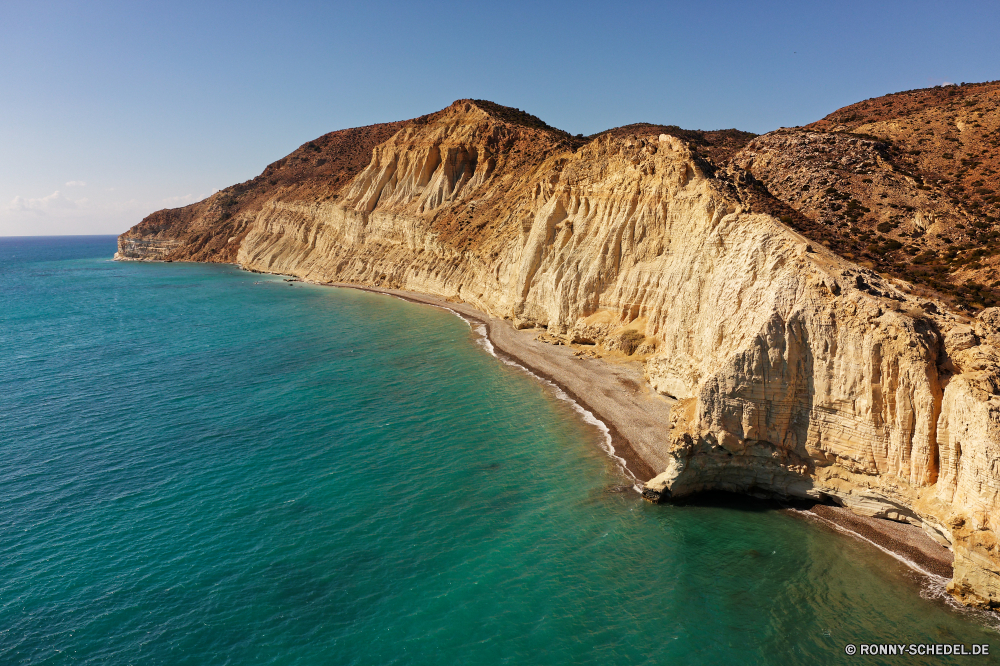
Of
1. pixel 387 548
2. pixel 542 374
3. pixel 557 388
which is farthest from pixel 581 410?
pixel 387 548

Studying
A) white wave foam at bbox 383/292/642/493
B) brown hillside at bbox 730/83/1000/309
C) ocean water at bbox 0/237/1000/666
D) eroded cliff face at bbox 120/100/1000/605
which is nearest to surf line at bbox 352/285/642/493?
white wave foam at bbox 383/292/642/493

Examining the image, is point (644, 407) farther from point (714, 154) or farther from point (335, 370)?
point (714, 154)

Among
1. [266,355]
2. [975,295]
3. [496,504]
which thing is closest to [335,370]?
[266,355]

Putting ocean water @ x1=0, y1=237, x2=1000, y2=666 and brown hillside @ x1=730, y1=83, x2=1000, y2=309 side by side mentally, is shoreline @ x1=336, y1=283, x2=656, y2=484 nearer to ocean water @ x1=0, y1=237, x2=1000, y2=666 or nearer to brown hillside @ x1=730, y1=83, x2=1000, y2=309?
ocean water @ x1=0, y1=237, x2=1000, y2=666

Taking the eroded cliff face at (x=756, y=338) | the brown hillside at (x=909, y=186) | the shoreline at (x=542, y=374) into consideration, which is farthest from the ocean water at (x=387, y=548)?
the brown hillside at (x=909, y=186)

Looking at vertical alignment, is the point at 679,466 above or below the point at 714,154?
below

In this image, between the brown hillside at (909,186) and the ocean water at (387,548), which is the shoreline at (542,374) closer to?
the ocean water at (387,548)

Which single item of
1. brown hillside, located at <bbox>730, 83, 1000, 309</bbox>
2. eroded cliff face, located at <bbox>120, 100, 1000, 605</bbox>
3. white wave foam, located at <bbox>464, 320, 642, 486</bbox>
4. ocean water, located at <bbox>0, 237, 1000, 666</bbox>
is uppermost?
brown hillside, located at <bbox>730, 83, 1000, 309</bbox>
